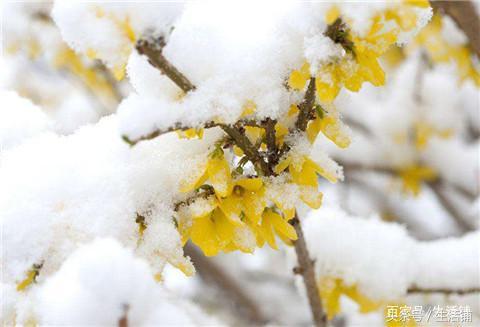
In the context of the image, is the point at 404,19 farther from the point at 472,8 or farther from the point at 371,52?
the point at 472,8

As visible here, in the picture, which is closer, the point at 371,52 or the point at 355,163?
the point at 371,52

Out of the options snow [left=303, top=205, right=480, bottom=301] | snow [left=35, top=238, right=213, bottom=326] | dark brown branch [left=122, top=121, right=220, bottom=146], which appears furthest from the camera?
snow [left=303, top=205, right=480, bottom=301]

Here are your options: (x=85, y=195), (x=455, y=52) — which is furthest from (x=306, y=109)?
(x=455, y=52)

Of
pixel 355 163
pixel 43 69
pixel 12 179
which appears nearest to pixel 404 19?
pixel 12 179

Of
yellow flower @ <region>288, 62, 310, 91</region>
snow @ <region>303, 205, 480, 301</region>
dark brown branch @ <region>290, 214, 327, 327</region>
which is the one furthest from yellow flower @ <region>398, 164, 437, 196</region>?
yellow flower @ <region>288, 62, 310, 91</region>

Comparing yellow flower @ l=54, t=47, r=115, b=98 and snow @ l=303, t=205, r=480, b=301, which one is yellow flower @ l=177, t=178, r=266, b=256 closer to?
snow @ l=303, t=205, r=480, b=301
